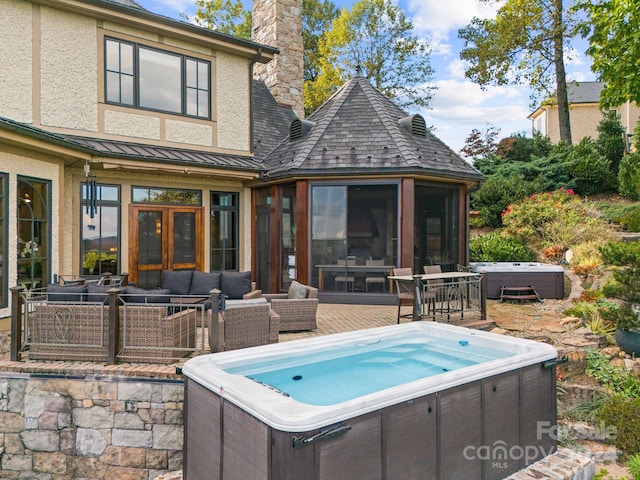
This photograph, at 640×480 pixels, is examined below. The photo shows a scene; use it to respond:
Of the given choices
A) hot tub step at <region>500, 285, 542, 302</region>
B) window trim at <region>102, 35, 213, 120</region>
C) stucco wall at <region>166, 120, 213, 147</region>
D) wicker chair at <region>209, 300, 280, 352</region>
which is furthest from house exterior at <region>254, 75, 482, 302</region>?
wicker chair at <region>209, 300, 280, 352</region>

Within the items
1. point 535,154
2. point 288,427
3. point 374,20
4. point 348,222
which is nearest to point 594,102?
point 535,154

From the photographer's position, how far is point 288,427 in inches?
113

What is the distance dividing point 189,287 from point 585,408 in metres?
6.30

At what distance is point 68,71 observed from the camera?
329 inches

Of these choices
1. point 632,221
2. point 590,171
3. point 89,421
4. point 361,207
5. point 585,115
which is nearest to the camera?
point 89,421

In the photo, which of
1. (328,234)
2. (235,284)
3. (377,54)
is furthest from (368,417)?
(377,54)

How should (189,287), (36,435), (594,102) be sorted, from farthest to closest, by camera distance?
(594,102) < (189,287) < (36,435)

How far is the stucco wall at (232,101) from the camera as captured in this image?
10406 mm

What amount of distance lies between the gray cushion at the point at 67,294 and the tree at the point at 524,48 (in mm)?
21340

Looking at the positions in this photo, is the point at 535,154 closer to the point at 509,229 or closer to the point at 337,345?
the point at 509,229

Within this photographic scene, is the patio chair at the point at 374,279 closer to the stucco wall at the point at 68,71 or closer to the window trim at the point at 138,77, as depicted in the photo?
the window trim at the point at 138,77

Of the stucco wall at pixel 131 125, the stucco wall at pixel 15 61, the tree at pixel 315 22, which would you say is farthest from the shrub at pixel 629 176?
the stucco wall at pixel 15 61

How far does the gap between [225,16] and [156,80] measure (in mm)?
19583

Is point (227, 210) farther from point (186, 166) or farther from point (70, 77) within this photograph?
point (70, 77)
